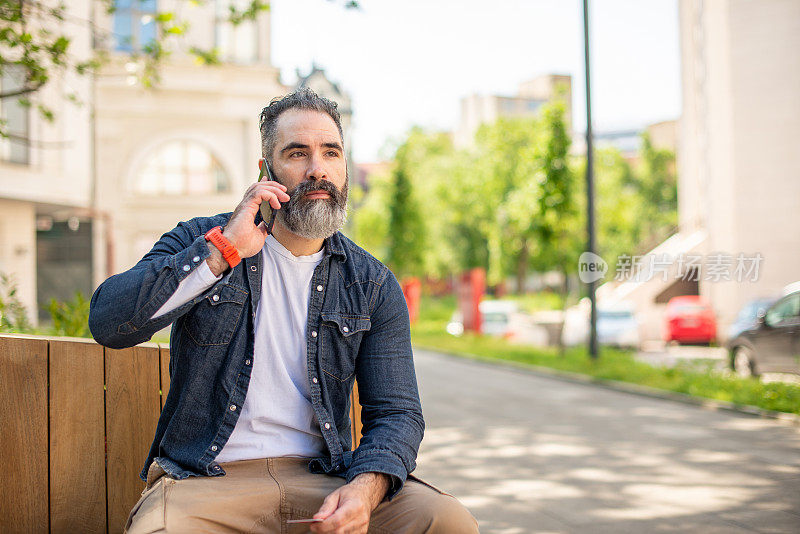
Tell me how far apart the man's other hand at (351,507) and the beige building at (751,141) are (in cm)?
2315

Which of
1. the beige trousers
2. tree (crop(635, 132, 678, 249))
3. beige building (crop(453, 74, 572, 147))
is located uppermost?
beige building (crop(453, 74, 572, 147))

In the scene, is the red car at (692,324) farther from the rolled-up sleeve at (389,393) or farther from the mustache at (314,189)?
the mustache at (314,189)

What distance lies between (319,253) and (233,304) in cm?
40

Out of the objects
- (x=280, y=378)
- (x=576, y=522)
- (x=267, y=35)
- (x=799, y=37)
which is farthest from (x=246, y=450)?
(x=267, y=35)

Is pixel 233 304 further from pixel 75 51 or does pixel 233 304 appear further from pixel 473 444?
pixel 75 51

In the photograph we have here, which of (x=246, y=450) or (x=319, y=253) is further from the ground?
(x=319, y=253)

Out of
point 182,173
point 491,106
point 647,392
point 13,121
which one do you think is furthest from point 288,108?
point 491,106

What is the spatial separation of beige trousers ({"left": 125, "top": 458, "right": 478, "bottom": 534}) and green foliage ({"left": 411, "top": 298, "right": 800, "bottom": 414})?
834 cm

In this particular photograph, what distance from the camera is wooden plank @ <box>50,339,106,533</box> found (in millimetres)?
2977

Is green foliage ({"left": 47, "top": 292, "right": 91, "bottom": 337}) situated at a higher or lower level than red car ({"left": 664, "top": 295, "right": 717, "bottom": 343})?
higher

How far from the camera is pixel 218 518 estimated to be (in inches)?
95.7

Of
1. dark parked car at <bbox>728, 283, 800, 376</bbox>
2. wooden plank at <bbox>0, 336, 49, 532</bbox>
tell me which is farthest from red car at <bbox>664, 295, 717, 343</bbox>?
wooden plank at <bbox>0, 336, 49, 532</bbox>

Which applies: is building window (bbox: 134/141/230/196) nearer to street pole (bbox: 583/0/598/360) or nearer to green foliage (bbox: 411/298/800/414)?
green foliage (bbox: 411/298/800/414)

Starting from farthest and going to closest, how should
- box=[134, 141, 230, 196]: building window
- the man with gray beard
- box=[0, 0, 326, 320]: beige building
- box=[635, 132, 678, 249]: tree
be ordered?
box=[635, 132, 678, 249]: tree, box=[134, 141, 230, 196]: building window, box=[0, 0, 326, 320]: beige building, the man with gray beard
